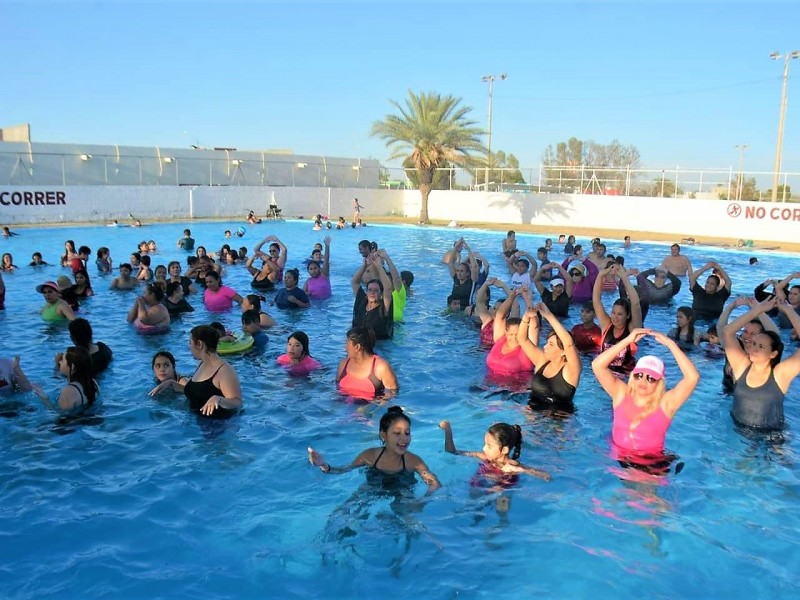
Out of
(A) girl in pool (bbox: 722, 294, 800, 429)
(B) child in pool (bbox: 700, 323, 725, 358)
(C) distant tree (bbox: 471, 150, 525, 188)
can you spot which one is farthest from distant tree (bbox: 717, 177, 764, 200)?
(A) girl in pool (bbox: 722, 294, 800, 429)

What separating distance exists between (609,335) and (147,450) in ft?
20.0

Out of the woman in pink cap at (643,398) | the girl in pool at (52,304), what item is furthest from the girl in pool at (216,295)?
the woman in pink cap at (643,398)

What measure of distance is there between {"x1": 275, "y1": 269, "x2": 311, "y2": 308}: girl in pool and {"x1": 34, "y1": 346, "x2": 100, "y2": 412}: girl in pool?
234 inches

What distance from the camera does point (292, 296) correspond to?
43.3ft

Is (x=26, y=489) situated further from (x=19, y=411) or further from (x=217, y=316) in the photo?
(x=217, y=316)

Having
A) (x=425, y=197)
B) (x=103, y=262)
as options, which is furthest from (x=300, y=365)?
(x=425, y=197)

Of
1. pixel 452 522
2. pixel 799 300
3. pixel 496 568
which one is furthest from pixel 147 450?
pixel 799 300

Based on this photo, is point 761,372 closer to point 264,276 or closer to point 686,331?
point 686,331

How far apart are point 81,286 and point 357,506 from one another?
994 cm

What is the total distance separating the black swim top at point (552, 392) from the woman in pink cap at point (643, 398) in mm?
1016

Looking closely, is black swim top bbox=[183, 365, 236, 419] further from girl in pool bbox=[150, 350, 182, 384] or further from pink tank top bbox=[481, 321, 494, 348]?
pink tank top bbox=[481, 321, 494, 348]

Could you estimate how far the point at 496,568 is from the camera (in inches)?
195

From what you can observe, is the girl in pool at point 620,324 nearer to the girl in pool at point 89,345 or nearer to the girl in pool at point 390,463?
the girl in pool at point 390,463

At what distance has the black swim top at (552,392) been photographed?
23.7 feet
